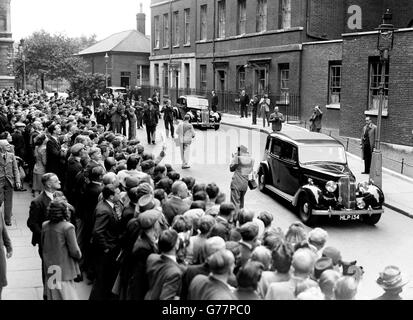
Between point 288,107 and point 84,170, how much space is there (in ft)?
83.7

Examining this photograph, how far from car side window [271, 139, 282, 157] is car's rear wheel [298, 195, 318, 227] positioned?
232cm

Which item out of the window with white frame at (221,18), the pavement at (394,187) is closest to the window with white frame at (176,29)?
the window with white frame at (221,18)

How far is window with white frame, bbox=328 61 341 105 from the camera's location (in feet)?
98.1

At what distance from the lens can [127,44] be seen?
65875mm

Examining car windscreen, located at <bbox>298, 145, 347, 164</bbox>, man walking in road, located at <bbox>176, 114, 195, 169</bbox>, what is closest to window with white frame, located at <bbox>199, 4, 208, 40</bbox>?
man walking in road, located at <bbox>176, 114, 195, 169</bbox>

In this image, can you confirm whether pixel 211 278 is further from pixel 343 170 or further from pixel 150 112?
pixel 150 112

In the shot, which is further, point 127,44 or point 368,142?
point 127,44

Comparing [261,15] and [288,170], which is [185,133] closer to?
[288,170]

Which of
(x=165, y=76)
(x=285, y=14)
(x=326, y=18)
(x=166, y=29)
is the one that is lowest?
(x=165, y=76)

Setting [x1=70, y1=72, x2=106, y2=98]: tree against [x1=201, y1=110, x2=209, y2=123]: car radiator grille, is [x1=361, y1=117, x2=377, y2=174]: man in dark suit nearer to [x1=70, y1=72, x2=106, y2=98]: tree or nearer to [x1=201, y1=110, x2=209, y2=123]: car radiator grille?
[x1=201, y1=110, x2=209, y2=123]: car radiator grille

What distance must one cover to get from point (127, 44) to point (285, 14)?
34.2 metres

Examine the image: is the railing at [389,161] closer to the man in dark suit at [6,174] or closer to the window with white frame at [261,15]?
the window with white frame at [261,15]

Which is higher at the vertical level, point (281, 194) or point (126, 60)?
point (126, 60)

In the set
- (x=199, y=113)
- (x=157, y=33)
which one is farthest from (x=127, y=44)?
(x=199, y=113)
